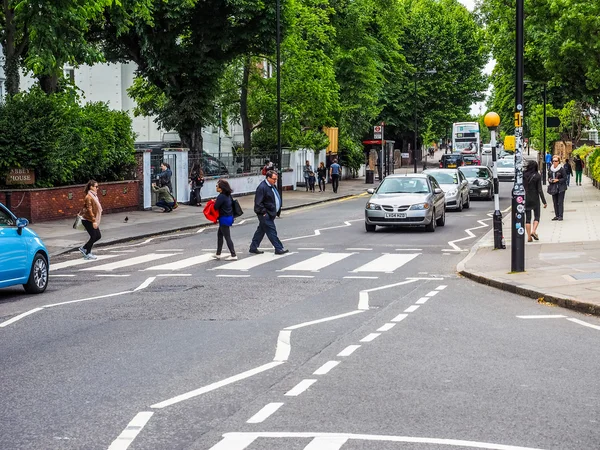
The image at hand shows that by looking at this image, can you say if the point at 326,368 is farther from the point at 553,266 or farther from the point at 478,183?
the point at 478,183

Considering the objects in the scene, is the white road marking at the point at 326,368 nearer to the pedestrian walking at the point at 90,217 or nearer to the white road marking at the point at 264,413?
the white road marking at the point at 264,413

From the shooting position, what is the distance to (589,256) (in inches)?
757

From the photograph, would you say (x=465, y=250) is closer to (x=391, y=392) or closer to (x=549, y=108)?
(x=391, y=392)

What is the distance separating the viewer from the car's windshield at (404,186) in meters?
28.1

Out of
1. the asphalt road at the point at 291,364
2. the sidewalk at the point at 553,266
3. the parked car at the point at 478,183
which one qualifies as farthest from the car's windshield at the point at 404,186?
the parked car at the point at 478,183

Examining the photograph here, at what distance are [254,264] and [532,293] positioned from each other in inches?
258

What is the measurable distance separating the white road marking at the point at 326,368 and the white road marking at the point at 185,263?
32.8 ft

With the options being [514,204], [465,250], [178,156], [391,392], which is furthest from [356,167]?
[391,392]

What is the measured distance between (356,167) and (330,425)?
6358 cm

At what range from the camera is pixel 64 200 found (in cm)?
3139

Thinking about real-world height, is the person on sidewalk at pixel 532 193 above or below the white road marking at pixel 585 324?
above

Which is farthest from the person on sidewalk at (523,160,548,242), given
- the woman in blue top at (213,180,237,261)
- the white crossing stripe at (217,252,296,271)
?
the woman in blue top at (213,180,237,261)

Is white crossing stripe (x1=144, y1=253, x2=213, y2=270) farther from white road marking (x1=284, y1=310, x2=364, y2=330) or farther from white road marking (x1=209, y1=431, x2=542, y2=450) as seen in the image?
white road marking (x1=209, y1=431, x2=542, y2=450)

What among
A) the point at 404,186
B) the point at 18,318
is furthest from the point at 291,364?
the point at 404,186
